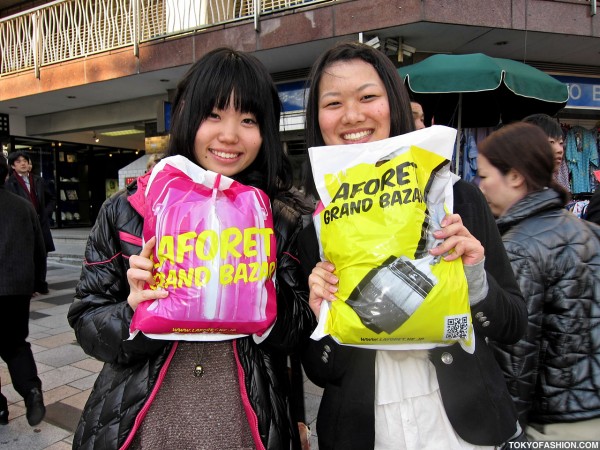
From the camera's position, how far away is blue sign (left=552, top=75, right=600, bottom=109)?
25.8 feet

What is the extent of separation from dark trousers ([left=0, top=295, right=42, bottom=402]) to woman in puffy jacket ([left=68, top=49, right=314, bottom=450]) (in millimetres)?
2408

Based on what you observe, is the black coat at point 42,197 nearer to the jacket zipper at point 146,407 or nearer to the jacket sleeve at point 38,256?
the jacket sleeve at point 38,256

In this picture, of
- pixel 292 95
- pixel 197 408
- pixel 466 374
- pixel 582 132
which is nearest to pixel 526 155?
pixel 466 374

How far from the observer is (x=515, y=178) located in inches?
77.0

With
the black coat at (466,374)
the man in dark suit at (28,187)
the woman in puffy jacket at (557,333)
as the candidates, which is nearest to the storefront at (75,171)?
the man in dark suit at (28,187)

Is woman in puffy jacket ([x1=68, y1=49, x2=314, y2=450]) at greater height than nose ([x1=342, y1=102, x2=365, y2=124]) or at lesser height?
lesser

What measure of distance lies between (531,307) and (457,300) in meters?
0.80

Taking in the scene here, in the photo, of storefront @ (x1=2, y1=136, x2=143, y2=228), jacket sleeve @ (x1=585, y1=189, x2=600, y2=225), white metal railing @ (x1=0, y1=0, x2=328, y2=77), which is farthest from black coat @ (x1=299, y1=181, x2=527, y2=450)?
storefront @ (x1=2, y1=136, x2=143, y2=228)

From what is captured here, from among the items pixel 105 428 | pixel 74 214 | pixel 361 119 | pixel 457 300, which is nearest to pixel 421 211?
pixel 457 300

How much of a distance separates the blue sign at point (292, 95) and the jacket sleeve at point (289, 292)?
6.98m

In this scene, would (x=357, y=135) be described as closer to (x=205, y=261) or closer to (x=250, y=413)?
(x=205, y=261)

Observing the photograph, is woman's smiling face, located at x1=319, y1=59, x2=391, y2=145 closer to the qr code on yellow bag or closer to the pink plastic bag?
the pink plastic bag

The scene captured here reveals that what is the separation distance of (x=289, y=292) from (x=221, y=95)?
660mm

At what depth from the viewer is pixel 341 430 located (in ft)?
4.05
